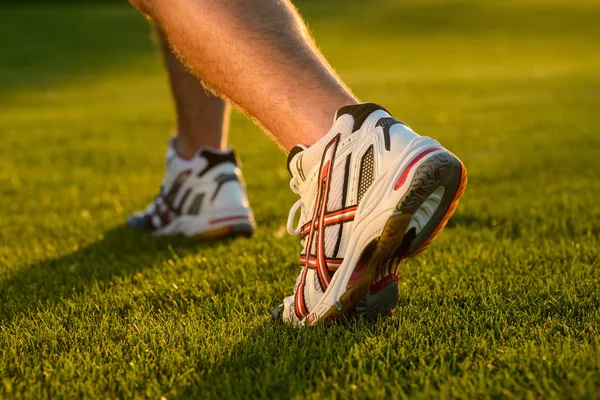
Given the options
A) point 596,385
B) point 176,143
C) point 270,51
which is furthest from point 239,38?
point 176,143

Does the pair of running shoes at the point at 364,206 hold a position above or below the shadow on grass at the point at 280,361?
above

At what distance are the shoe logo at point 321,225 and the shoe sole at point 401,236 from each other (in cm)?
6

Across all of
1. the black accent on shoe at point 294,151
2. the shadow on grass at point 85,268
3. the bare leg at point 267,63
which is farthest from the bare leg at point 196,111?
the black accent on shoe at point 294,151

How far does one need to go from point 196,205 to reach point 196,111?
1.31ft

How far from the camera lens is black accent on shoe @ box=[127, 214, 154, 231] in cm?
312

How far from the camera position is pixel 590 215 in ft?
9.66

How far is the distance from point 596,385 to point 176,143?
7.31 feet

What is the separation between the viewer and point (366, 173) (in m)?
1.67

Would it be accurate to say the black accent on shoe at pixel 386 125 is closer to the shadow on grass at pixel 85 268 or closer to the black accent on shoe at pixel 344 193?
the black accent on shoe at pixel 344 193

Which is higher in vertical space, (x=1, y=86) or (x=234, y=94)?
(x=234, y=94)

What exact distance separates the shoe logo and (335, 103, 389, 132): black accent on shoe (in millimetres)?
53

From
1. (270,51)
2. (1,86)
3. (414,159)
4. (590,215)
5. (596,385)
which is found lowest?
(1,86)

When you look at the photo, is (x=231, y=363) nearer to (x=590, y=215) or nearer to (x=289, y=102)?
(x=289, y=102)

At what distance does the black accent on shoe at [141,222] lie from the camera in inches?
123
